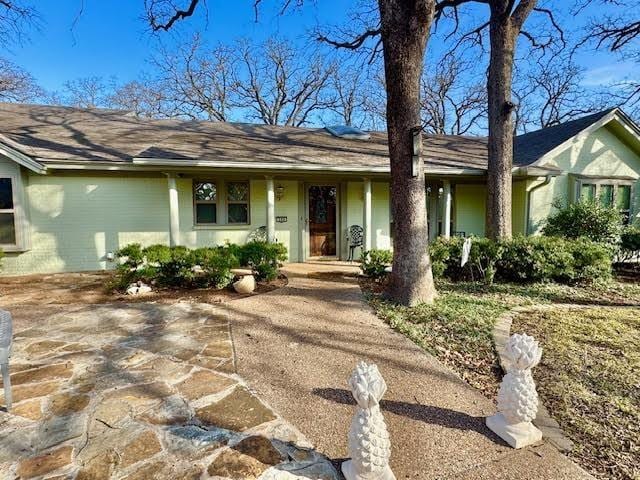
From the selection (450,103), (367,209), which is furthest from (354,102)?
(367,209)

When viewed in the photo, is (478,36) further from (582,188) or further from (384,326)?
(384,326)

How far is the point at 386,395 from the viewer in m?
2.87

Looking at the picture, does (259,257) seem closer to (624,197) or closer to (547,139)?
(547,139)

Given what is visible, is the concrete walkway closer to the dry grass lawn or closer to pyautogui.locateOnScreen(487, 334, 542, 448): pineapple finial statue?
pyautogui.locateOnScreen(487, 334, 542, 448): pineapple finial statue

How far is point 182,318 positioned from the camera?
4.80 metres

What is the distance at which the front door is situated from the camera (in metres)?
10.1

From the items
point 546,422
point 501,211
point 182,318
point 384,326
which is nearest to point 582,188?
point 501,211

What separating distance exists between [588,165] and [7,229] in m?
15.9

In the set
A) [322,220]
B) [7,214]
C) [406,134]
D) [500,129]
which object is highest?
[500,129]

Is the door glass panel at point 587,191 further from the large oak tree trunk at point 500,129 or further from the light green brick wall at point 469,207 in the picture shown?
the large oak tree trunk at point 500,129

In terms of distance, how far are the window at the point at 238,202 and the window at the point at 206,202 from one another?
37cm

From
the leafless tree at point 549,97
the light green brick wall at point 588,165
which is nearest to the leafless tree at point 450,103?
the leafless tree at point 549,97

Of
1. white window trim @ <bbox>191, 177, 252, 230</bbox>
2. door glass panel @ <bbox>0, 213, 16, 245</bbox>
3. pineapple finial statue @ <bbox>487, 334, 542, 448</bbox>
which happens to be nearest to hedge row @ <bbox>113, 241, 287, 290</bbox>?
white window trim @ <bbox>191, 177, 252, 230</bbox>

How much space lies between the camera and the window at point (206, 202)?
9273 mm
